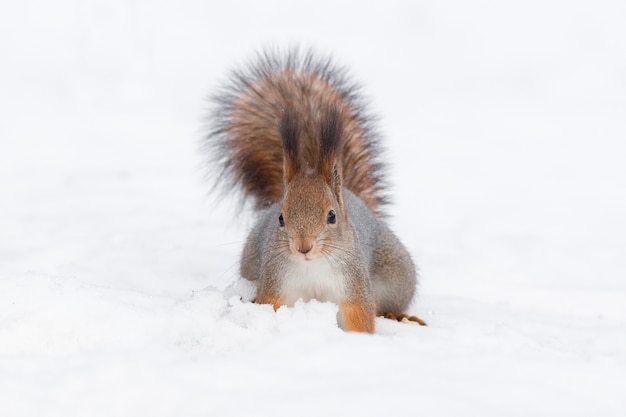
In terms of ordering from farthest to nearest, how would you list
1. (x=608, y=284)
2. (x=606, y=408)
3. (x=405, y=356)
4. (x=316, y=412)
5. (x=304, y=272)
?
(x=608, y=284)
(x=304, y=272)
(x=405, y=356)
(x=606, y=408)
(x=316, y=412)

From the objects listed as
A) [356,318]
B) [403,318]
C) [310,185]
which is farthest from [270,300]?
[403,318]

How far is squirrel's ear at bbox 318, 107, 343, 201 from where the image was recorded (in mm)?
2893

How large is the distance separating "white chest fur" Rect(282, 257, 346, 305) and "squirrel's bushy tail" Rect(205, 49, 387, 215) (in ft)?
2.93

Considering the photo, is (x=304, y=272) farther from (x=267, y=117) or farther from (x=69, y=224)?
(x=69, y=224)

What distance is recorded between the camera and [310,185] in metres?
2.90

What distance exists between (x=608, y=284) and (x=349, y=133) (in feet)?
5.64

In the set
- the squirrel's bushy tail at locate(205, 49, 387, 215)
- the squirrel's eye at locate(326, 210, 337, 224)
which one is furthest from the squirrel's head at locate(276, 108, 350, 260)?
the squirrel's bushy tail at locate(205, 49, 387, 215)

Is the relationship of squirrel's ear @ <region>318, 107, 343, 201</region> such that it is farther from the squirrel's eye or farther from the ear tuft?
the squirrel's eye

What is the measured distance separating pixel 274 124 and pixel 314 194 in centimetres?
96

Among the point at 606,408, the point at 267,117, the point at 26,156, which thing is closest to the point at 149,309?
the point at 606,408


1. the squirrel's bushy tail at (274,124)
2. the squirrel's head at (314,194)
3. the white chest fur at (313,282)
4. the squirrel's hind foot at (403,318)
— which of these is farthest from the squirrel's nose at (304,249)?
the squirrel's bushy tail at (274,124)

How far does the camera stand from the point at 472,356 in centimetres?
216

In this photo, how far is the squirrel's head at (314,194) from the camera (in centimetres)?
277

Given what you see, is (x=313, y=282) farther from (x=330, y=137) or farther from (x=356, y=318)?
(x=330, y=137)
